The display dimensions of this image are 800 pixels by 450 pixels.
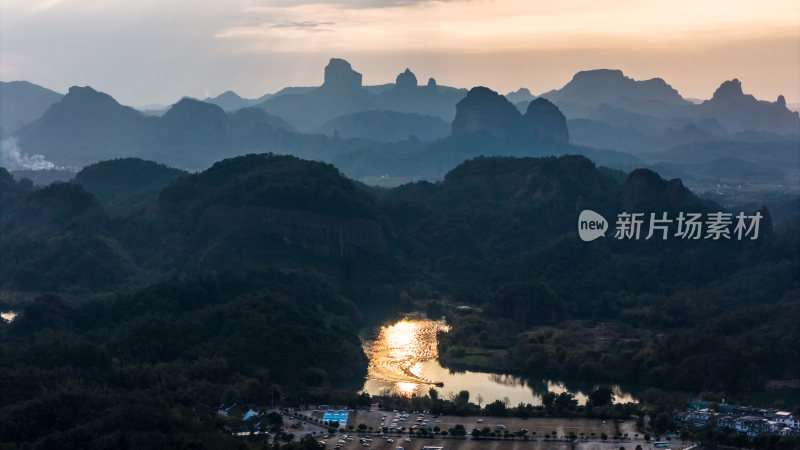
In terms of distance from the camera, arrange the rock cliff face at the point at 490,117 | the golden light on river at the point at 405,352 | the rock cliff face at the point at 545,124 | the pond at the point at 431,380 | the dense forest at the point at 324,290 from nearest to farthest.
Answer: the dense forest at the point at 324,290 → the pond at the point at 431,380 → the golden light on river at the point at 405,352 → the rock cliff face at the point at 545,124 → the rock cliff face at the point at 490,117

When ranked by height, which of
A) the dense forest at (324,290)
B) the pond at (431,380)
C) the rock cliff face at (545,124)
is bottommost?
the pond at (431,380)

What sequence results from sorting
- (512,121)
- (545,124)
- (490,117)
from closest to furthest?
1. (545,124)
2. (512,121)
3. (490,117)

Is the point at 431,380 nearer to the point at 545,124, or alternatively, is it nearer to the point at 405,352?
the point at 405,352

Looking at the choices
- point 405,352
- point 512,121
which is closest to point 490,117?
point 512,121

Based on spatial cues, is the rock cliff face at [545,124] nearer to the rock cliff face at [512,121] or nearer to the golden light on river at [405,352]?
the rock cliff face at [512,121]

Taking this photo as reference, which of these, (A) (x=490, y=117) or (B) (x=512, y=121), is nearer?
(B) (x=512, y=121)

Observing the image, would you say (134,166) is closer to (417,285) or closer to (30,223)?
(30,223)

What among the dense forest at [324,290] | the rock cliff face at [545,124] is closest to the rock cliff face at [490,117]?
the rock cliff face at [545,124]

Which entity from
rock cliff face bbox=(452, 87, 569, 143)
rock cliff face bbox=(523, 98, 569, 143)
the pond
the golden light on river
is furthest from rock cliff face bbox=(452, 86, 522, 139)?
the pond
